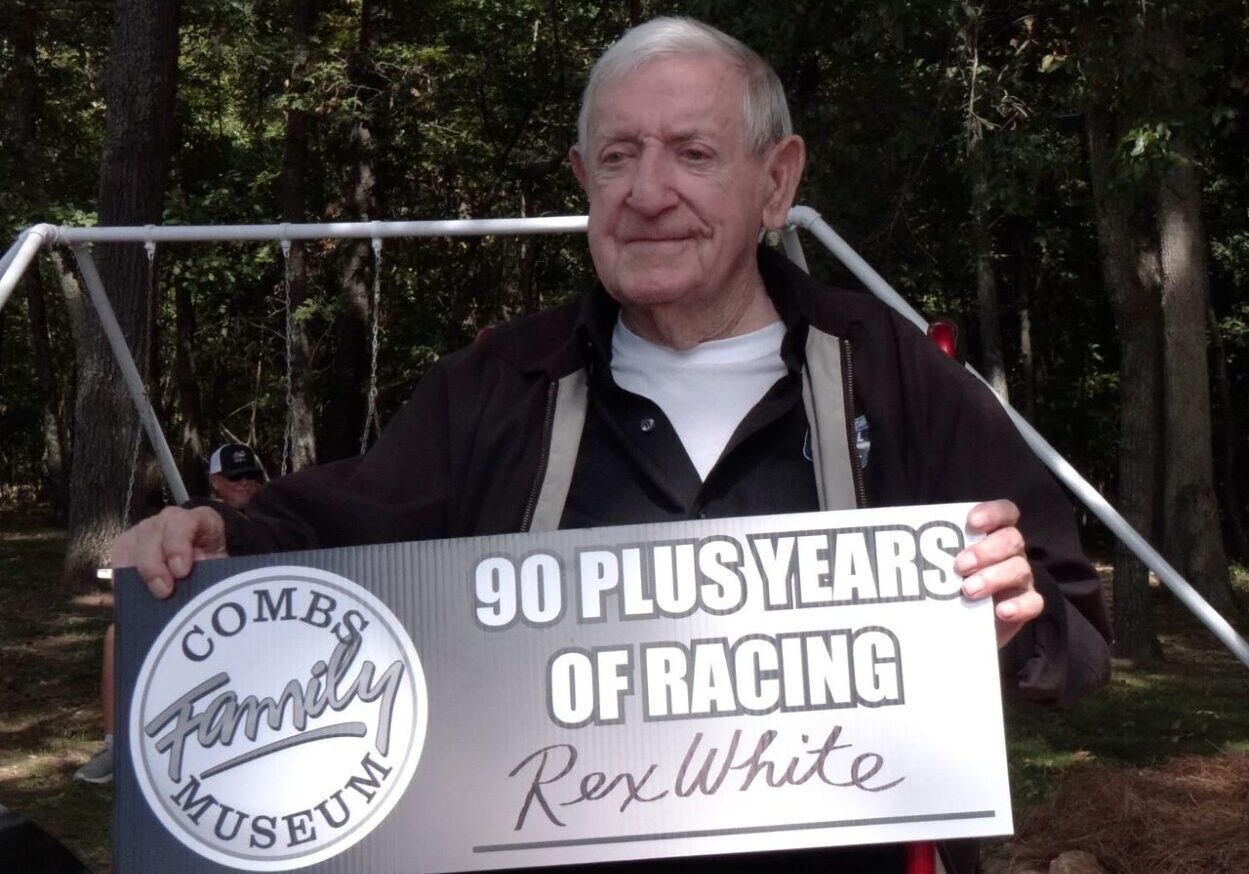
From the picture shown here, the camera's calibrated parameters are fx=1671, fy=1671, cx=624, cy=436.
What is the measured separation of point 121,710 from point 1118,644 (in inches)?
438

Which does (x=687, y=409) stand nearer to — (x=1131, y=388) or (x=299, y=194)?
(x=1131, y=388)

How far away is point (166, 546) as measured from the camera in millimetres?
2104

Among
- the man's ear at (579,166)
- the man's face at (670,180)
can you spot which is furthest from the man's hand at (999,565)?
the man's ear at (579,166)

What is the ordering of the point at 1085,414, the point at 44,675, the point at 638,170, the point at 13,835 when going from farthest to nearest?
the point at 1085,414, the point at 44,675, the point at 13,835, the point at 638,170

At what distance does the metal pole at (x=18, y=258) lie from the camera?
5.68 metres

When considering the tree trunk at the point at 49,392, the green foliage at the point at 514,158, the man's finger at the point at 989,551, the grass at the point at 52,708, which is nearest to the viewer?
the man's finger at the point at 989,551

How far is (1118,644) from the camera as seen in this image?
12273mm

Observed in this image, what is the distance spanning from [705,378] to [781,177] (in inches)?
13.5

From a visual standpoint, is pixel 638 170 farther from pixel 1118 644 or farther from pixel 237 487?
pixel 1118 644

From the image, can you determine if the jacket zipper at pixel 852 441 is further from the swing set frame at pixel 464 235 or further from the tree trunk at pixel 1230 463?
the tree trunk at pixel 1230 463

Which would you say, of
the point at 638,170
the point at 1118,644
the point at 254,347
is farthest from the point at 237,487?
the point at 254,347

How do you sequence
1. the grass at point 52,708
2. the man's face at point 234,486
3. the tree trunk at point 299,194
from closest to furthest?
the grass at point 52,708, the man's face at point 234,486, the tree trunk at point 299,194

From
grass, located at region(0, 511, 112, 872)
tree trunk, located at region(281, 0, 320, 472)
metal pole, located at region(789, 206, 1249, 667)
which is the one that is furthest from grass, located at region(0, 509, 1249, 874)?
tree trunk, located at region(281, 0, 320, 472)

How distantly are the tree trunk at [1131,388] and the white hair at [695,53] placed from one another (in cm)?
919
